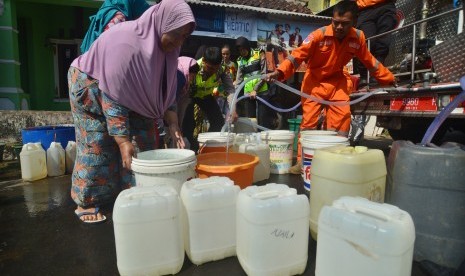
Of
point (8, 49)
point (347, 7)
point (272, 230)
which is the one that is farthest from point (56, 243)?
point (8, 49)

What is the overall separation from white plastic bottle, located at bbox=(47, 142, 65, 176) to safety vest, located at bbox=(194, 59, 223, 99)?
77.9 inches

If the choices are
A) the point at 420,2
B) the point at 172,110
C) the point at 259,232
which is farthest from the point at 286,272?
the point at 420,2

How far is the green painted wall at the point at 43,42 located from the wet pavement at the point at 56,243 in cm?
586

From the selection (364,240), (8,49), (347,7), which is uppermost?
(8,49)

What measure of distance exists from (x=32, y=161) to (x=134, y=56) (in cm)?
244

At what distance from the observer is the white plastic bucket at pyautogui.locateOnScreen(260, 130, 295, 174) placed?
3.44m

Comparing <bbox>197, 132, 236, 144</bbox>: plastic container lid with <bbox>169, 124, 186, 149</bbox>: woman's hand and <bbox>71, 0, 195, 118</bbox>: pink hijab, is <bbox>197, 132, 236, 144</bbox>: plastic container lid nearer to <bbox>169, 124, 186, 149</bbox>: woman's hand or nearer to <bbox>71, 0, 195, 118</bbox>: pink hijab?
<bbox>169, 124, 186, 149</bbox>: woman's hand

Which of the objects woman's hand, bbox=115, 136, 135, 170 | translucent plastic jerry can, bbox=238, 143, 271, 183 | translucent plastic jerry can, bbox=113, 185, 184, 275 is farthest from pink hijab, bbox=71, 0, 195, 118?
translucent plastic jerry can, bbox=238, 143, 271, 183

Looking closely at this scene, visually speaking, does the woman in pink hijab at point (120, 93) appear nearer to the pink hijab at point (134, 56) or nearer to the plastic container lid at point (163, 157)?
the pink hijab at point (134, 56)

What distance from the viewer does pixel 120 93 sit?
6.71ft

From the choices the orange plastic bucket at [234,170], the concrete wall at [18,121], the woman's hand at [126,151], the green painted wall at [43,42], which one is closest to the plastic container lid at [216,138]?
the orange plastic bucket at [234,170]

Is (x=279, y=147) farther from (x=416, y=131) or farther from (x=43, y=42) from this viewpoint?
(x=43, y=42)

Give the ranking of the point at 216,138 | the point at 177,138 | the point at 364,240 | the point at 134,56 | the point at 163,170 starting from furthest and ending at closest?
the point at 216,138 → the point at 177,138 → the point at 134,56 → the point at 163,170 → the point at 364,240

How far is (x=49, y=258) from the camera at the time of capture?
6.12 ft
